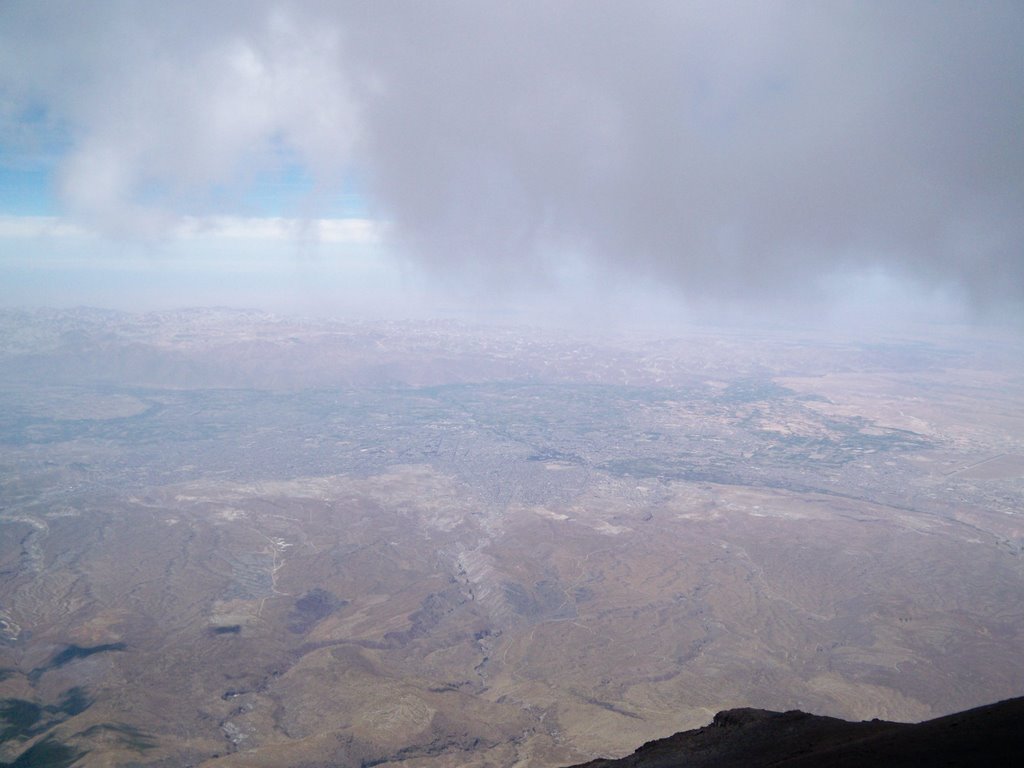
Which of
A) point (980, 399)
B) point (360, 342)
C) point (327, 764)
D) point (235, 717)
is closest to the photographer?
point (327, 764)

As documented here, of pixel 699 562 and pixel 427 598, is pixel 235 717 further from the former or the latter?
pixel 699 562

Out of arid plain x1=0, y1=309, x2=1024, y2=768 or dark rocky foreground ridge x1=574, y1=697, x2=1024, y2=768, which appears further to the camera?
arid plain x1=0, y1=309, x2=1024, y2=768

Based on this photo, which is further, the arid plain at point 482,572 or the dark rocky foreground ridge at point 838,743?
the arid plain at point 482,572

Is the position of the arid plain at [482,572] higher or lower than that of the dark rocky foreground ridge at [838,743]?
lower

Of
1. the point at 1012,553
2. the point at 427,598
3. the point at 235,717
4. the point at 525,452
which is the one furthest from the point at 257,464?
the point at 1012,553

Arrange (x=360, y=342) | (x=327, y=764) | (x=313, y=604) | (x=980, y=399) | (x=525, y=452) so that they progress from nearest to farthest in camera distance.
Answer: (x=327, y=764) → (x=313, y=604) → (x=525, y=452) → (x=980, y=399) → (x=360, y=342)

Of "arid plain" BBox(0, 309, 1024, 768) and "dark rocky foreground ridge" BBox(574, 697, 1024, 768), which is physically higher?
"dark rocky foreground ridge" BBox(574, 697, 1024, 768)
